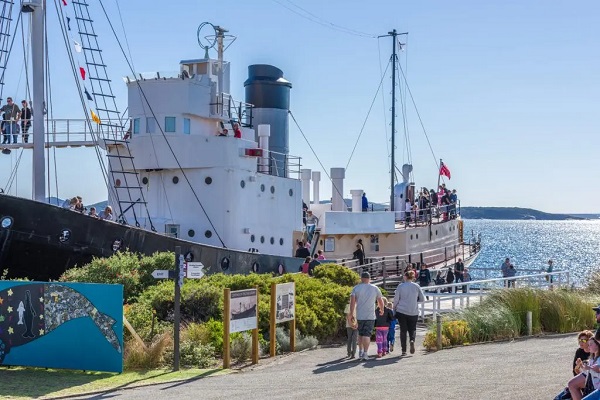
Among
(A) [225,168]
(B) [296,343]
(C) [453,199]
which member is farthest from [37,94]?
(C) [453,199]

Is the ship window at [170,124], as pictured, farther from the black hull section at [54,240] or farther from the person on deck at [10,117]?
the black hull section at [54,240]

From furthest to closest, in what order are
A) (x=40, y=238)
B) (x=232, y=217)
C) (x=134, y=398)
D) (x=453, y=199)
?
(x=453, y=199) < (x=232, y=217) < (x=40, y=238) < (x=134, y=398)

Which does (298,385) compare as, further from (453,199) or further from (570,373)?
(453,199)

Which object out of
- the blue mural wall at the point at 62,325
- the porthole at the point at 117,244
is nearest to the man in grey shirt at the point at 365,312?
the blue mural wall at the point at 62,325

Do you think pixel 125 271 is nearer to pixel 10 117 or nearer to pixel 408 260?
pixel 10 117

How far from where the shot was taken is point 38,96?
20906 millimetres

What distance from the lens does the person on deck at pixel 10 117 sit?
23547 millimetres

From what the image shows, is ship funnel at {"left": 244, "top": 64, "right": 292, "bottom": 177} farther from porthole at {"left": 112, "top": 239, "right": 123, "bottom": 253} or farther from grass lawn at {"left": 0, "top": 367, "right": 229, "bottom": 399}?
grass lawn at {"left": 0, "top": 367, "right": 229, "bottom": 399}

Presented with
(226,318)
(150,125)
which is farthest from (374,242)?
(226,318)

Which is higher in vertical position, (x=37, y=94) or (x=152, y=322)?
(x=37, y=94)

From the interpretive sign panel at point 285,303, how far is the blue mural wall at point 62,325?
329cm

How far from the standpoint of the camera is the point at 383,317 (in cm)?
1596

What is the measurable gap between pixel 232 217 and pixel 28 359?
11.1 metres

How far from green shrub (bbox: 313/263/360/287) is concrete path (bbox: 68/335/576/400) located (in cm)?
469
